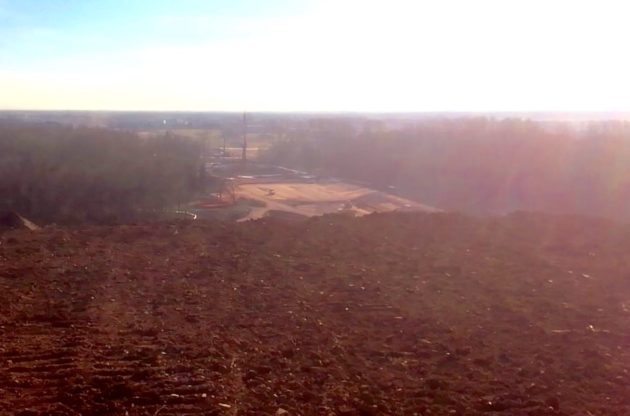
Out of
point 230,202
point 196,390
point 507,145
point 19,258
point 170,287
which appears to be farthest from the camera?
point 507,145

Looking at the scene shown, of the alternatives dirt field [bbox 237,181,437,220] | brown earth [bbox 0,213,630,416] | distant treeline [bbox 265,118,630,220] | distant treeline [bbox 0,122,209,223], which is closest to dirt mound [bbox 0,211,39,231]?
brown earth [bbox 0,213,630,416]

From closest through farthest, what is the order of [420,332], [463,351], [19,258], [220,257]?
[463,351] < [420,332] < [19,258] < [220,257]

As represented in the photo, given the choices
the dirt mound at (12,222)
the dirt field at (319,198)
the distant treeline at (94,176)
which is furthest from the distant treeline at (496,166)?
the dirt mound at (12,222)

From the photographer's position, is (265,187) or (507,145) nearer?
(265,187)

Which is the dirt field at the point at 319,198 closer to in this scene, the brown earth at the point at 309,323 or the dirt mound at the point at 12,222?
the dirt mound at the point at 12,222

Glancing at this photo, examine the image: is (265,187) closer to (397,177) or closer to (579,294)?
(397,177)

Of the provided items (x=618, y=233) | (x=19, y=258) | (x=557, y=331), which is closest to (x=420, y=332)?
(x=557, y=331)
